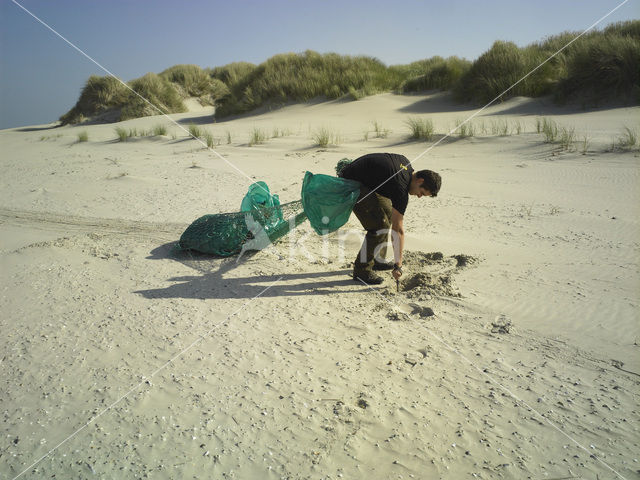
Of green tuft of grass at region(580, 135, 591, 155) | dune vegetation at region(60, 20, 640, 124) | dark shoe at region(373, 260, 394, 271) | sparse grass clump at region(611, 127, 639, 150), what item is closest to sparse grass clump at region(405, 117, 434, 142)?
dune vegetation at region(60, 20, 640, 124)

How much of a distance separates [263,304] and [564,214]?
400 cm

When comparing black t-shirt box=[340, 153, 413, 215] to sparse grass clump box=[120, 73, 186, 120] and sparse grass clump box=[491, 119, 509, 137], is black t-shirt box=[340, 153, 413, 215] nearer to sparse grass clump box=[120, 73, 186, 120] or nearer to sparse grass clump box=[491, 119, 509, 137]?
sparse grass clump box=[491, 119, 509, 137]

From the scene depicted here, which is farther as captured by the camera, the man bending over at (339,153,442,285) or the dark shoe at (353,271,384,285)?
the dark shoe at (353,271,384,285)

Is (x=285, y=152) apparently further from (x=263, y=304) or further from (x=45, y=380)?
(x=45, y=380)

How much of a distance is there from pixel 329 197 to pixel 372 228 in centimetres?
52

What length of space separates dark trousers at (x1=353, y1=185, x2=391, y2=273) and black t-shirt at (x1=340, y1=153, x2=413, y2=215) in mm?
98

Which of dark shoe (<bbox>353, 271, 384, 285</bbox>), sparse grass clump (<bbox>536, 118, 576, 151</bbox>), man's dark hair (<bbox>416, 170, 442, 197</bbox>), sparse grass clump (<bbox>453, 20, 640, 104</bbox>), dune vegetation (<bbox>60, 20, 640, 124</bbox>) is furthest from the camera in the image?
dune vegetation (<bbox>60, 20, 640, 124</bbox>)

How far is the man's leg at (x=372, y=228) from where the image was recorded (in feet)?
13.1

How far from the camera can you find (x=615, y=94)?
35.3 ft

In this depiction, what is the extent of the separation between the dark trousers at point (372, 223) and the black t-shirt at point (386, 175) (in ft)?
0.32

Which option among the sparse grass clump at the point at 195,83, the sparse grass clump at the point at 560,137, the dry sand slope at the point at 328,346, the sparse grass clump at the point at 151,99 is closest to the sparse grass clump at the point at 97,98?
the sparse grass clump at the point at 151,99

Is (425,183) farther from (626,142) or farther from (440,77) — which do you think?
(440,77)

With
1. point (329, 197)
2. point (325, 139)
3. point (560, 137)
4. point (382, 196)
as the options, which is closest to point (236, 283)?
point (329, 197)

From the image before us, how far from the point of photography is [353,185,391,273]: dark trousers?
3.99 m
